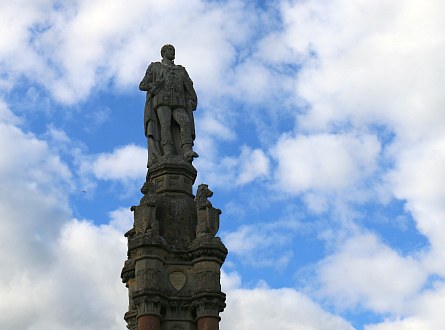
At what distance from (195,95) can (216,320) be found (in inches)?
278

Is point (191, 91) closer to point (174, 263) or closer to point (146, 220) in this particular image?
point (146, 220)

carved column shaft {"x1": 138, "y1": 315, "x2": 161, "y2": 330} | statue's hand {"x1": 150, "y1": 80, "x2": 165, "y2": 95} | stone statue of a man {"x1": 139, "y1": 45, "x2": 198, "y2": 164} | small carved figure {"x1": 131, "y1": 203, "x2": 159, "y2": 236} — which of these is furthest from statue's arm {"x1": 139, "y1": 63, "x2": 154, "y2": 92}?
carved column shaft {"x1": 138, "y1": 315, "x2": 161, "y2": 330}

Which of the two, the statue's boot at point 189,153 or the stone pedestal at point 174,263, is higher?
the statue's boot at point 189,153

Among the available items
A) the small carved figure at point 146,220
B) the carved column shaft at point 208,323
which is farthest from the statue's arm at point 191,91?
the carved column shaft at point 208,323

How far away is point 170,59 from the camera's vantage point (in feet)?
91.7

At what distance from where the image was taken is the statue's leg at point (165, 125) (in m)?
26.7

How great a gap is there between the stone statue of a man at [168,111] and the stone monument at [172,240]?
0.09ft

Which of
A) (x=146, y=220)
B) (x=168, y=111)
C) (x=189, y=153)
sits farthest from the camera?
(x=168, y=111)

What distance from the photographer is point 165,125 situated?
26.7m

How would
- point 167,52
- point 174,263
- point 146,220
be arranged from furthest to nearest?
point 167,52 → point 146,220 → point 174,263

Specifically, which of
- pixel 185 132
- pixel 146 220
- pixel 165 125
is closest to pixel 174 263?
pixel 146 220

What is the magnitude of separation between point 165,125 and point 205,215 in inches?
134

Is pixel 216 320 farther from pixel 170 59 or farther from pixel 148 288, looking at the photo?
pixel 170 59

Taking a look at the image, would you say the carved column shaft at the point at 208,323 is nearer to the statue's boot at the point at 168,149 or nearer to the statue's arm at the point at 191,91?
the statue's boot at the point at 168,149
